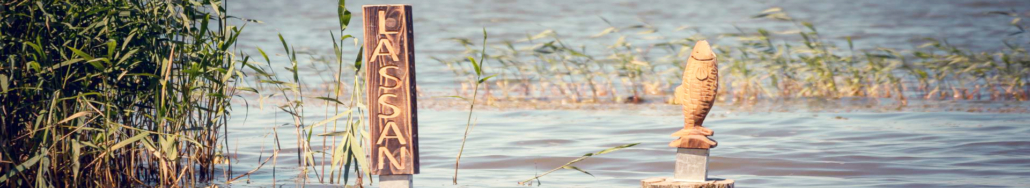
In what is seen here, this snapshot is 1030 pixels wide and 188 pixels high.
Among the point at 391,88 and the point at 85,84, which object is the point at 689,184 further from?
the point at 85,84

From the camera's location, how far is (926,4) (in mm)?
29125

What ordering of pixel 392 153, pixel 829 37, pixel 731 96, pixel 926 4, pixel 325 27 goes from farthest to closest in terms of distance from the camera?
pixel 926 4, pixel 325 27, pixel 829 37, pixel 731 96, pixel 392 153

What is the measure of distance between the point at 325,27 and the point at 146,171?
21.3m

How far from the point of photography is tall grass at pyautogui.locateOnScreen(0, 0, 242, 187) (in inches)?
190

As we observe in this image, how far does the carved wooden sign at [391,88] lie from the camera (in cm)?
415

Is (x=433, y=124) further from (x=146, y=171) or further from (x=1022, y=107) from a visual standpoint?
(x=1022, y=107)

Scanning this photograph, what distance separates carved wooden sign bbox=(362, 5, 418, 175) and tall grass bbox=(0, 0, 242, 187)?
1197 mm

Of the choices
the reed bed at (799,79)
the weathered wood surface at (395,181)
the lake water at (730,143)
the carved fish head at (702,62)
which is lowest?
the lake water at (730,143)

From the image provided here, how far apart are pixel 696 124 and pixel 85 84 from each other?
9.96ft

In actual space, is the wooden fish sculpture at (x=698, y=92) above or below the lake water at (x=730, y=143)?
above

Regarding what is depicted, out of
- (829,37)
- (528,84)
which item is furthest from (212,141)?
(829,37)

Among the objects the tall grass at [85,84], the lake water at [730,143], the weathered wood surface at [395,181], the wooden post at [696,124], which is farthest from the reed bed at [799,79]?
the weathered wood surface at [395,181]

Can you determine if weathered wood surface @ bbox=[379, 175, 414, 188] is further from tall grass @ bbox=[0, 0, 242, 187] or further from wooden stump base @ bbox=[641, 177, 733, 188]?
tall grass @ bbox=[0, 0, 242, 187]

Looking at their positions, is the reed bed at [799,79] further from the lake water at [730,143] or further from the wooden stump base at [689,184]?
the wooden stump base at [689,184]
